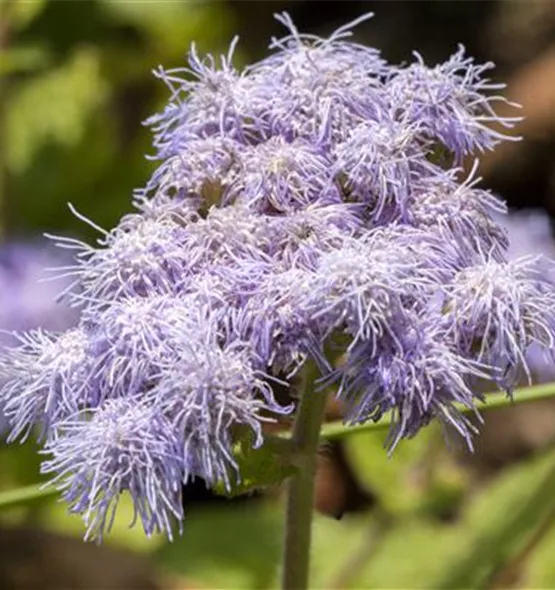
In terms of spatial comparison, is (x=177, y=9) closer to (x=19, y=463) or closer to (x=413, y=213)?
(x=19, y=463)

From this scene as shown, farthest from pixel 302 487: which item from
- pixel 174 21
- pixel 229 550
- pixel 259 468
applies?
pixel 174 21

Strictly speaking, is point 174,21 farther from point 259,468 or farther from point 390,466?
point 259,468

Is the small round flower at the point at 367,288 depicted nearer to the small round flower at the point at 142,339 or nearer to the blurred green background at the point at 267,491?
the small round flower at the point at 142,339

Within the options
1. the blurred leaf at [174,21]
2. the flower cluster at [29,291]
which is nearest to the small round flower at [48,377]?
the flower cluster at [29,291]

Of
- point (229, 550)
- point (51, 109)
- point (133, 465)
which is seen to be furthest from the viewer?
point (51, 109)

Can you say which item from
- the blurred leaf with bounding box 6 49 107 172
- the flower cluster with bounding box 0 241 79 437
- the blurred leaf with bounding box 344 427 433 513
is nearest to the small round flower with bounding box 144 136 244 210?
the flower cluster with bounding box 0 241 79 437

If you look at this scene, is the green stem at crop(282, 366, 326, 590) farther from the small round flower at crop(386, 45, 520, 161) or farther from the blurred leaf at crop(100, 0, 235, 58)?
the blurred leaf at crop(100, 0, 235, 58)

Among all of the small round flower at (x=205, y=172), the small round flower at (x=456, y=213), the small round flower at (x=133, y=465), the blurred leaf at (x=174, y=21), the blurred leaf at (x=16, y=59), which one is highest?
the blurred leaf at (x=174, y=21)
